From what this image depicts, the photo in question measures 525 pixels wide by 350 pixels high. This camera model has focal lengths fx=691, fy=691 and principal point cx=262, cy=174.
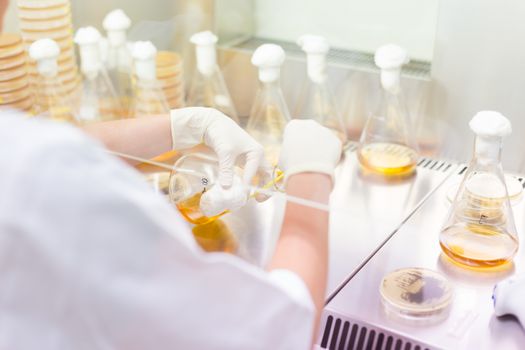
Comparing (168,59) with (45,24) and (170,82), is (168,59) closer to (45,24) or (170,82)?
(170,82)

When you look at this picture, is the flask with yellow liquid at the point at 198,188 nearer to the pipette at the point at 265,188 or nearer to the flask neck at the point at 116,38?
the pipette at the point at 265,188

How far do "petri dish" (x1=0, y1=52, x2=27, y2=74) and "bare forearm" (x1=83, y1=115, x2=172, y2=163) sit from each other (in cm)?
44

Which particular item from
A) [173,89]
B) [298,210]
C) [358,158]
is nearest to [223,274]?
[298,210]

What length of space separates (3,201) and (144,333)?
20 cm

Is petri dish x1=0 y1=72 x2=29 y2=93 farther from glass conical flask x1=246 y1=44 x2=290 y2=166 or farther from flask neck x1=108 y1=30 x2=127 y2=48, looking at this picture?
glass conical flask x1=246 y1=44 x2=290 y2=166

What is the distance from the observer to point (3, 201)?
680mm

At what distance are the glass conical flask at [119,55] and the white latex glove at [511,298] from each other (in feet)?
3.07

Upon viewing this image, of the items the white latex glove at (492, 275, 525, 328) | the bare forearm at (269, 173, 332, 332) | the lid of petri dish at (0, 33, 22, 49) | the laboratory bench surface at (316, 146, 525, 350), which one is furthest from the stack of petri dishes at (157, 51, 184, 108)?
the white latex glove at (492, 275, 525, 328)

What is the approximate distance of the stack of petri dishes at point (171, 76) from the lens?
1.54 metres

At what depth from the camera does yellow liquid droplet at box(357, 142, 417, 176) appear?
1420 millimetres

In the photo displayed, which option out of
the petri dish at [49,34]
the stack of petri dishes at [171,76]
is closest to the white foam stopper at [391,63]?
the stack of petri dishes at [171,76]

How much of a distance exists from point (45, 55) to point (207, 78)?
0.37 meters

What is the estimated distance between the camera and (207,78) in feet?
5.28

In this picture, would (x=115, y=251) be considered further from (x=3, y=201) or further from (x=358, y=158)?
(x=358, y=158)
